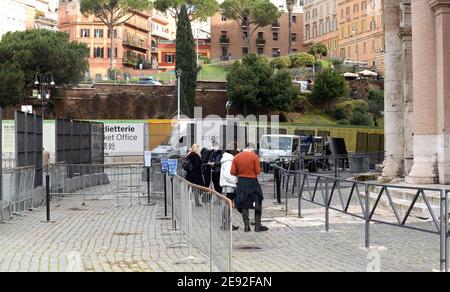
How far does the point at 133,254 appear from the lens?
1212 centimetres

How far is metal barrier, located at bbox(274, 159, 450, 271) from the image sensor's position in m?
10.4

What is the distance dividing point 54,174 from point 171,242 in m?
11.4

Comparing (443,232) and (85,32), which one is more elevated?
(85,32)

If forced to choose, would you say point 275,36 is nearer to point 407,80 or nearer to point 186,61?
point 186,61

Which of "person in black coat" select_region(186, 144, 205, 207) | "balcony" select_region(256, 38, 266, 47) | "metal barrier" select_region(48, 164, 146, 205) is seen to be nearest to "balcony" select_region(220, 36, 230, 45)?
"balcony" select_region(256, 38, 266, 47)

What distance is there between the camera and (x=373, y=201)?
14680mm

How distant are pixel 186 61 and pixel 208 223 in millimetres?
72729

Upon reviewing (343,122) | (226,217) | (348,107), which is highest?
(348,107)

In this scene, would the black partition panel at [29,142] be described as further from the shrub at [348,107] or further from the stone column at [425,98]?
the shrub at [348,107]

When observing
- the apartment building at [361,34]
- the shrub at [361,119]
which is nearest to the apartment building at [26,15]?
the apartment building at [361,34]

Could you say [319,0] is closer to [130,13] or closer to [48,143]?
[130,13]

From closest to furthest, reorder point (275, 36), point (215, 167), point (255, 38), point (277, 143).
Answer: point (215, 167) < point (277, 143) < point (255, 38) < point (275, 36)

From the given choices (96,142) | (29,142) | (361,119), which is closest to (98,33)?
(361,119)

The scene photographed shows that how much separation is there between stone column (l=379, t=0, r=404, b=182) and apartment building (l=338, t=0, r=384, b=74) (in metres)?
68.2
